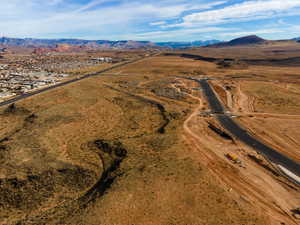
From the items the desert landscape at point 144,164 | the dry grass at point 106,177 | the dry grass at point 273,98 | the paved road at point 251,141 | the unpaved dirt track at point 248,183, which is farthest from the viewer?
Result: the dry grass at point 273,98

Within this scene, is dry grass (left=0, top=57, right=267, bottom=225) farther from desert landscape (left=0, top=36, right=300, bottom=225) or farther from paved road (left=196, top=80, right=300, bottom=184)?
paved road (left=196, top=80, right=300, bottom=184)

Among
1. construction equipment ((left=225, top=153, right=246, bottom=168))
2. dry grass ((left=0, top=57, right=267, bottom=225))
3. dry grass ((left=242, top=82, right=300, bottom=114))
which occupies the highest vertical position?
dry grass ((left=242, top=82, right=300, bottom=114))

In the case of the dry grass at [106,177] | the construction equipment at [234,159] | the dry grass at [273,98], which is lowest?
the dry grass at [106,177]

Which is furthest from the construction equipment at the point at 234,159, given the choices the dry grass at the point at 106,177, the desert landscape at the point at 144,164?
the dry grass at the point at 106,177

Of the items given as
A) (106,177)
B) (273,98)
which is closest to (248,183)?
(106,177)

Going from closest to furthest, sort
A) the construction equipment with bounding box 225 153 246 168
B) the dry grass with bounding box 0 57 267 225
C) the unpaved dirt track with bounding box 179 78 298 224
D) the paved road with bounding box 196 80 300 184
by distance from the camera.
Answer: the dry grass with bounding box 0 57 267 225 → the unpaved dirt track with bounding box 179 78 298 224 → the construction equipment with bounding box 225 153 246 168 → the paved road with bounding box 196 80 300 184

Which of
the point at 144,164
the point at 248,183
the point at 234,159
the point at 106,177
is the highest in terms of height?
the point at 234,159

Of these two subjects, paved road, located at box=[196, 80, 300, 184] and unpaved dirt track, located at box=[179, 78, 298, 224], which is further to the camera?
paved road, located at box=[196, 80, 300, 184]

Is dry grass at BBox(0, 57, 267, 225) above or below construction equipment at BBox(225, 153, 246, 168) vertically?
below

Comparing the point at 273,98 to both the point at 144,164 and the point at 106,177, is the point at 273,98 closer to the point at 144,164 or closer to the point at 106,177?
the point at 144,164

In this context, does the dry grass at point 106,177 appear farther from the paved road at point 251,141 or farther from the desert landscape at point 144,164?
the paved road at point 251,141

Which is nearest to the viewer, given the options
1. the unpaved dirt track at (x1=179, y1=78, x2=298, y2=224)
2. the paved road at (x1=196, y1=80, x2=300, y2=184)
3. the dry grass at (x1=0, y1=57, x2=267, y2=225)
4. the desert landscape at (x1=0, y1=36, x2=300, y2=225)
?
the dry grass at (x1=0, y1=57, x2=267, y2=225)

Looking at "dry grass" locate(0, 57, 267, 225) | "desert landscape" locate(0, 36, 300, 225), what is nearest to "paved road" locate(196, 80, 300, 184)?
"desert landscape" locate(0, 36, 300, 225)
